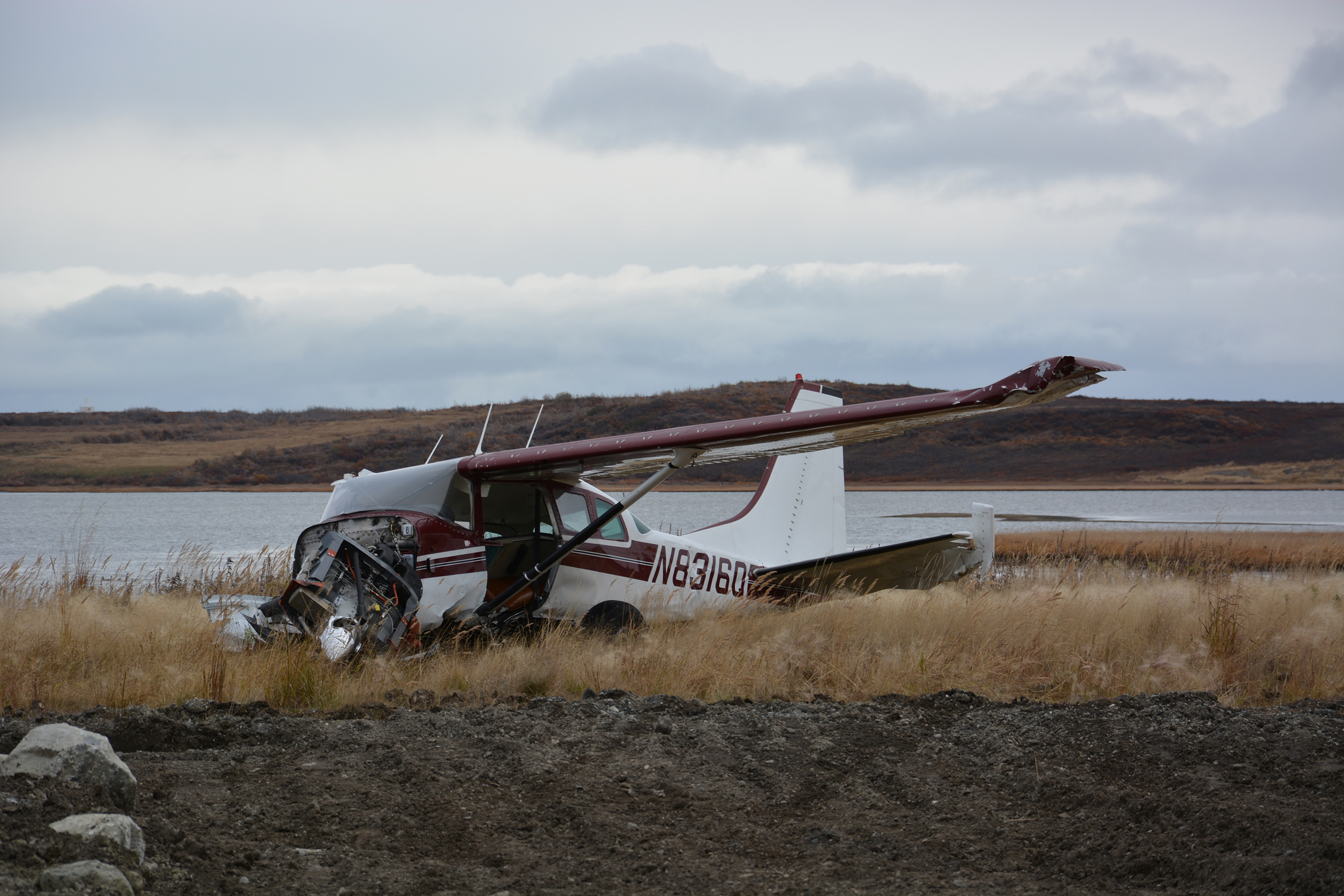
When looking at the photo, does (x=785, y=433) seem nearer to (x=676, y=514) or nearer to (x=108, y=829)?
(x=108, y=829)

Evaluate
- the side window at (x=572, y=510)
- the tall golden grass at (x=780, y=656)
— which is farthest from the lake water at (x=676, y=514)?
the side window at (x=572, y=510)

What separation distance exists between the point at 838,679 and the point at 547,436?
52749mm

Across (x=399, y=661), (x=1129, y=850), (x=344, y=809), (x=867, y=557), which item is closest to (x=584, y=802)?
(x=344, y=809)

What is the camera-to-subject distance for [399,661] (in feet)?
22.0

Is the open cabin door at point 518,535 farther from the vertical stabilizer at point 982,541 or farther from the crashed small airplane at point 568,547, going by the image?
the vertical stabilizer at point 982,541

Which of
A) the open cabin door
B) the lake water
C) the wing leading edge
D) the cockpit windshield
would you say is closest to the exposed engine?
the cockpit windshield

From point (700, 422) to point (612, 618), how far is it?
4588 cm

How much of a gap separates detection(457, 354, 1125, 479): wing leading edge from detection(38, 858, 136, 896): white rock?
4628mm

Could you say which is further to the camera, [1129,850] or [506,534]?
[506,534]

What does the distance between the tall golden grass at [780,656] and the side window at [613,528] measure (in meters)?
0.88

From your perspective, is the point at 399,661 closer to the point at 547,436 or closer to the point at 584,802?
the point at 584,802

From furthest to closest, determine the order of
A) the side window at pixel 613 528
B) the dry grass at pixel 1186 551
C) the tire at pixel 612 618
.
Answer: the dry grass at pixel 1186 551 < the side window at pixel 613 528 < the tire at pixel 612 618

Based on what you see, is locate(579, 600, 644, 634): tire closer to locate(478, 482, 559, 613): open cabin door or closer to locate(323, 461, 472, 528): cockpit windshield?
locate(478, 482, 559, 613): open cabin door

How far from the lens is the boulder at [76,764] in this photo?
335 cm
